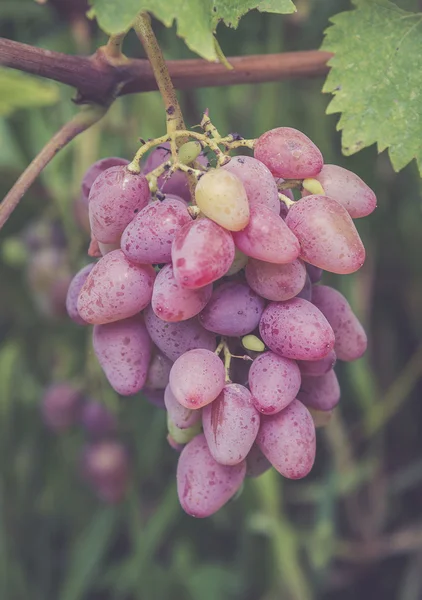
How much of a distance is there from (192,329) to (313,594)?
2.55 ft

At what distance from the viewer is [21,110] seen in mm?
1337

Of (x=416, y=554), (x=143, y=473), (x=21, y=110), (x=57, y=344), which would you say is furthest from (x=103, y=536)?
(x=21, y=110)

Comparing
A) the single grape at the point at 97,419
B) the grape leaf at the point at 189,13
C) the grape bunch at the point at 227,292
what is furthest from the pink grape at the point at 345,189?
the single grape at the point at 97,419

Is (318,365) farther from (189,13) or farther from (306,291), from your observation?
(189,13)

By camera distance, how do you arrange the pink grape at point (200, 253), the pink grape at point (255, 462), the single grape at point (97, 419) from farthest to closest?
the single grape at point (97, 419), the pink grape at point (255, 462), the pink grape at point (200, 253)

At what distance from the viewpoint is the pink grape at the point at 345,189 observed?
19.0 inches

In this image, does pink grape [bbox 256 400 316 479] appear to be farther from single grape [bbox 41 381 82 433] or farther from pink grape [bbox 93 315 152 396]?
single grape [bbox 41 381 82 433]

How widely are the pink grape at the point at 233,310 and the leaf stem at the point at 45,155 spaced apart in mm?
162

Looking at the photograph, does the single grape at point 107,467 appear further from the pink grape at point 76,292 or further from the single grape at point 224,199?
the single grape at point 224,199

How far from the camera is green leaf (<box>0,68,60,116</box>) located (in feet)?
2.72

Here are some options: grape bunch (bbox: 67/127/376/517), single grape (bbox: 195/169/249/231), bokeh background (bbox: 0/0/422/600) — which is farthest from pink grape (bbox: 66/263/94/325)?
bokeh background (bbox: 0/0/422/600)

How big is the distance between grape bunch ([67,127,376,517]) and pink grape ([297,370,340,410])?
18mm

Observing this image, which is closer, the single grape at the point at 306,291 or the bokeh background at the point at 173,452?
the single grape at the point at 306,291

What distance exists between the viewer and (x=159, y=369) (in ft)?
1.69
